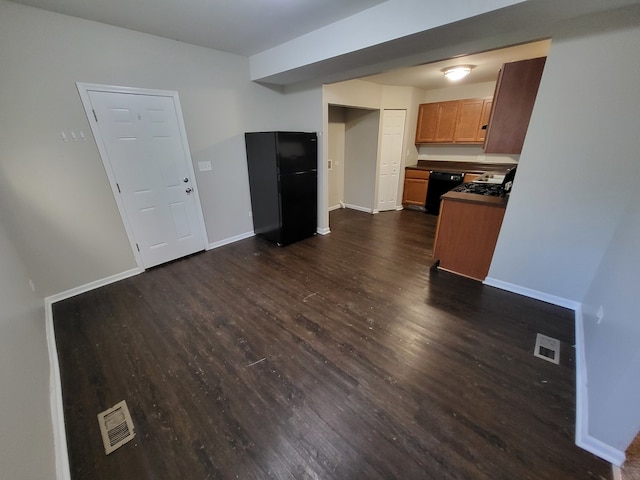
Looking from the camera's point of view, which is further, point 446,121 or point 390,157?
point 390,157

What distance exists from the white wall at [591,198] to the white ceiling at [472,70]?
0.88 m

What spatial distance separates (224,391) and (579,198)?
3.23 m

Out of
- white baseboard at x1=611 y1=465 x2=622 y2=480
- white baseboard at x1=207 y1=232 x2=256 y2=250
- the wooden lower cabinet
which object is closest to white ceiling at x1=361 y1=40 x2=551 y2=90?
the wooden lower cabinet

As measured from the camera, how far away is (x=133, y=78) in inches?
106

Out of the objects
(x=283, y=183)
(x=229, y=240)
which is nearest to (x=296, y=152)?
(x=283, y=183)

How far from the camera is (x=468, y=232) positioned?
2.84m

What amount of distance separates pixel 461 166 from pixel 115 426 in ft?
20.7

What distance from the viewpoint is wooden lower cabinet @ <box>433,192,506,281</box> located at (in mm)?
2670

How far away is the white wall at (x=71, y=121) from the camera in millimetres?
2174

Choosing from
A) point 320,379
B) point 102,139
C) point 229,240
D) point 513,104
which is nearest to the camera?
point 320,379

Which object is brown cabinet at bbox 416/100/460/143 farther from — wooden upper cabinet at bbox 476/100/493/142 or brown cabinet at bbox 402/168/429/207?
brown cabinet at bbox 402/168/429/207

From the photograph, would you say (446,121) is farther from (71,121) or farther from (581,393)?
(71,121)

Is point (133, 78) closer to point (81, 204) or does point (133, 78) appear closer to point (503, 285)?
point (81, 204)

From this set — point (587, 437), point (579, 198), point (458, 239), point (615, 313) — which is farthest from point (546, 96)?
point (587, 437)
